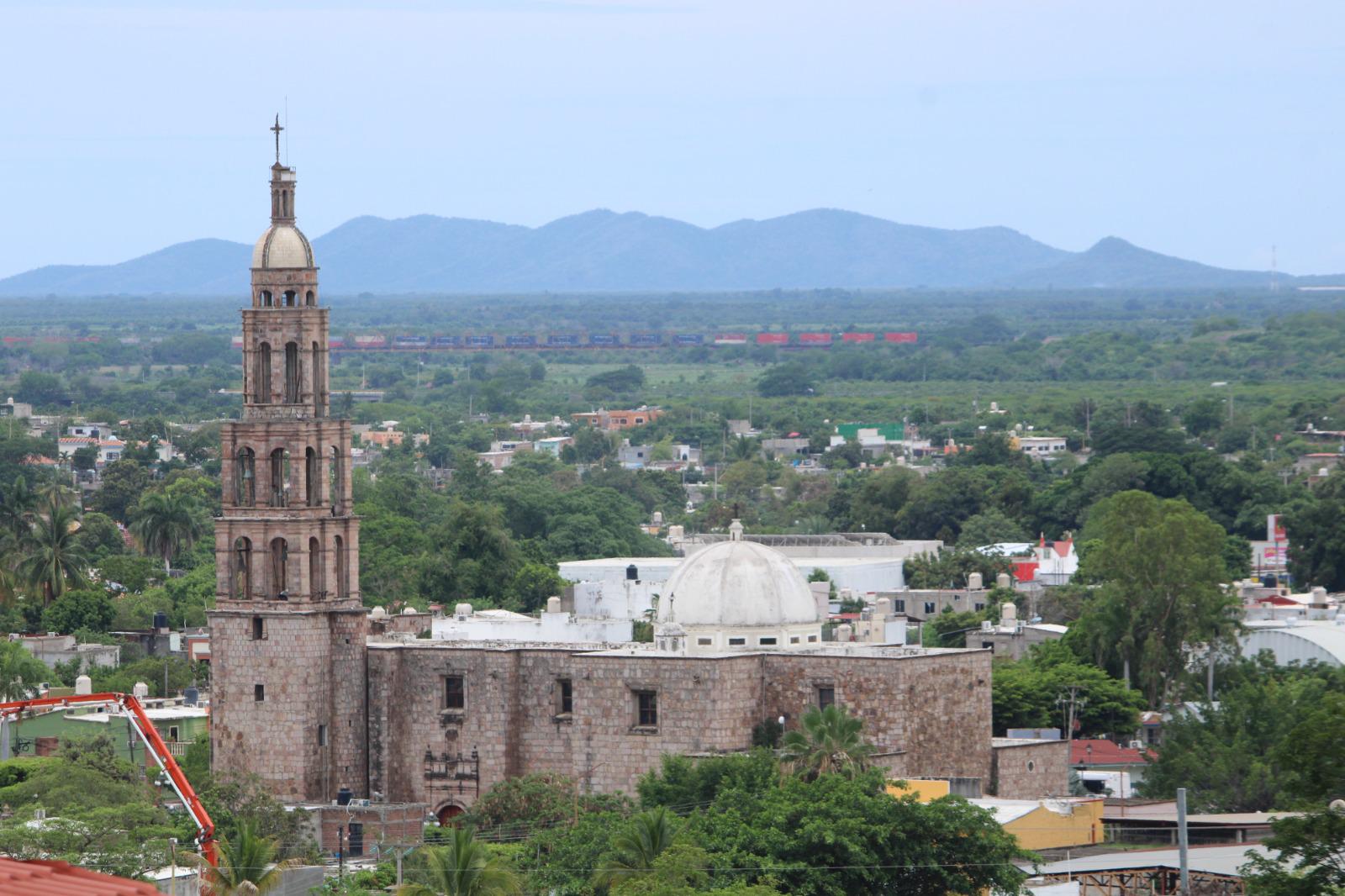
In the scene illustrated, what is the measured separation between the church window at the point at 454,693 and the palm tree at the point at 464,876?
15.4 meters

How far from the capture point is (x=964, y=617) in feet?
272

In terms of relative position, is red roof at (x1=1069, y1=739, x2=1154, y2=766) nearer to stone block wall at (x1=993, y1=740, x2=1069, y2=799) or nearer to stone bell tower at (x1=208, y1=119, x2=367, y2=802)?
stone block wall at (x1=993, y1=740, x2=1069, y2=799)

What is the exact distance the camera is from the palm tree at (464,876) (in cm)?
4141

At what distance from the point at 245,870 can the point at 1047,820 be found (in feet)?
52.0

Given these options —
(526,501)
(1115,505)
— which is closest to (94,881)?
(1115,505)

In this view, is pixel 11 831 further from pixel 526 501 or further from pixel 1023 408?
pixel 1023 408

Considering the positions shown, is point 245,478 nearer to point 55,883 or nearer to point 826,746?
point 826,746

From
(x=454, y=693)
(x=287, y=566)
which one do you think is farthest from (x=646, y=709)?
(x=287, y=566)

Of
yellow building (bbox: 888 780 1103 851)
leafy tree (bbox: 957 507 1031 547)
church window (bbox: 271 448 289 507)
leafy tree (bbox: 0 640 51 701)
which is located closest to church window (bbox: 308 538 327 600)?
church window (bbox: 271 448 289 507)

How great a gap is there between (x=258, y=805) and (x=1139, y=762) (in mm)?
18208

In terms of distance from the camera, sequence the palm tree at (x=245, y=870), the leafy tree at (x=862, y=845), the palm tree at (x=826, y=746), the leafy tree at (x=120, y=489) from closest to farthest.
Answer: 1. the palm tree at (x=245, y=870)
2. the leafy tree at (x=862, y=845)
3. the palm tree at (x=826, y=746)
4. the leafy tree at (x=120, y=489)

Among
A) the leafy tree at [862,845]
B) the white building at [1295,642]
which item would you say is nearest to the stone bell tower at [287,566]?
the leafy tree at [862,845]

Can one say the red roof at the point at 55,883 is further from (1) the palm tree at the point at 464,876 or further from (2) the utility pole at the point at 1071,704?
(2) the utility pole at the point at 1071,704

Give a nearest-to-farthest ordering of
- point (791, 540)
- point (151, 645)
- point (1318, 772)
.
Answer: point (1318, 772) → point (151, 645) → point (791, 540)
